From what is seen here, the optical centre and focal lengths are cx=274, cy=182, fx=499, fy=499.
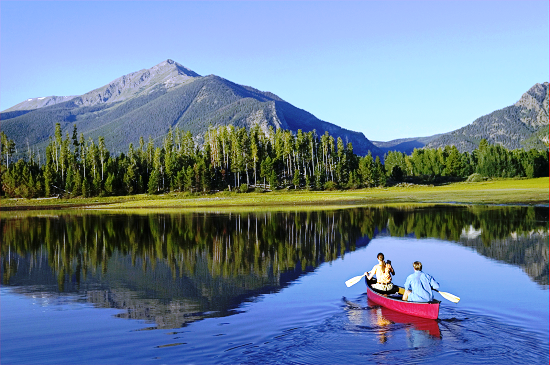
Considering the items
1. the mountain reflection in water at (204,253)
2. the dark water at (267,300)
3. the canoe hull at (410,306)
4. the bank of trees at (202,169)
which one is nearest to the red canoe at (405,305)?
the canoe hull at (410,306)

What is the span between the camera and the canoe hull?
56.9 ft

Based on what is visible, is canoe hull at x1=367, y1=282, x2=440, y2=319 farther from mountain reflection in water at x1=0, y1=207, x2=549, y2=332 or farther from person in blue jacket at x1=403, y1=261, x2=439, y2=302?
mountain reflection in water at x1=0, y1=207, x2=549, y2=332

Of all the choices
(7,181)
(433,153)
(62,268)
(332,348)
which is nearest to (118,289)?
(62,268)

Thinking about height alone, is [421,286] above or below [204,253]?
above

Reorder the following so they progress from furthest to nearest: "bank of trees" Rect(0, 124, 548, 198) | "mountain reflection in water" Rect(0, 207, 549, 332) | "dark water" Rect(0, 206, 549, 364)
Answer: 1. "bank of trees" Rect(0, 124, 548, 198)
2. "mountain reflection in water" Rect(0, 207, 549, 332)
3. "dark water" Rect(0, 206, 549, 364)

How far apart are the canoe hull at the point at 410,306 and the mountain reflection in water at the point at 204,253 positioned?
17.1 ft

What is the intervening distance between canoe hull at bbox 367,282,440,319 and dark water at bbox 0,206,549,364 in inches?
16.3

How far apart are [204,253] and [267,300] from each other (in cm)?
1395

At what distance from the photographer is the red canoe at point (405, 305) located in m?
17.3

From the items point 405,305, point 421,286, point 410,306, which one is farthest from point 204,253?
point 421,286

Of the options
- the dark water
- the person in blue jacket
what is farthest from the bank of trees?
the person in blue jacket

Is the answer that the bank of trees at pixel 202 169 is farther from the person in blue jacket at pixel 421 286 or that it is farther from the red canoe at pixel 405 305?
the person in blue jacket at pixel 421 286

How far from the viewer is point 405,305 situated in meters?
18.4

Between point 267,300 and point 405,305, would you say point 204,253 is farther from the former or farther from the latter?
point 405,305
